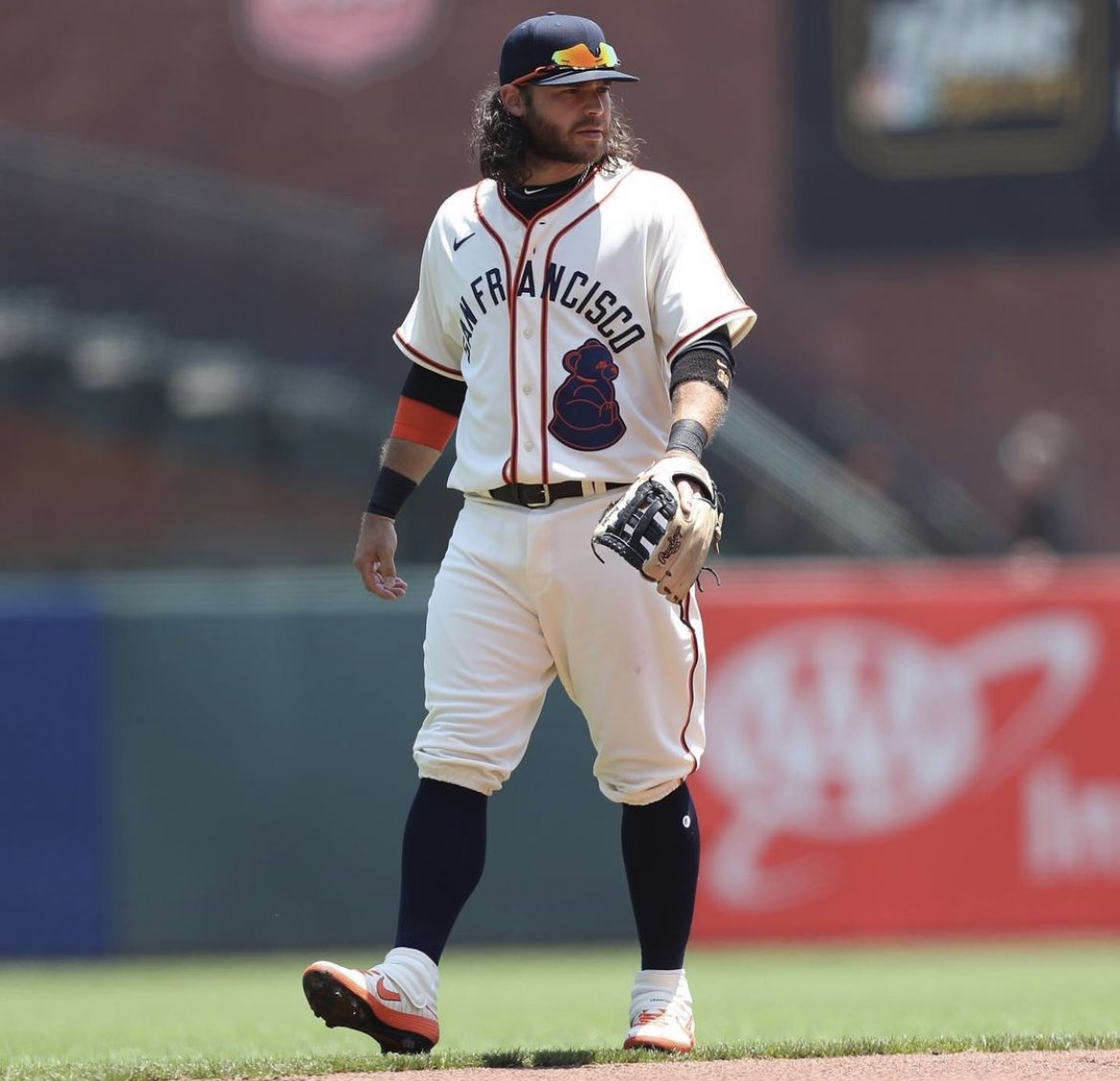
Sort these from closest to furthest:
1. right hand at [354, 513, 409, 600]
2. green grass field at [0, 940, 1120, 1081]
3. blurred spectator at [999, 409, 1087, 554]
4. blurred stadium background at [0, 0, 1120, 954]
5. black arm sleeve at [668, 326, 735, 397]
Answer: black arm sleeve at [668, 326, 735, 397], green grass field at [0, 940, 1120, 1081], right hand at [354, 513, 409, 600], blurred spectator at [999, 409, 1087, 554], blurred stadium background at [0, 0, 1120, 954]

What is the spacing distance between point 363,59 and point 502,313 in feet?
44.9

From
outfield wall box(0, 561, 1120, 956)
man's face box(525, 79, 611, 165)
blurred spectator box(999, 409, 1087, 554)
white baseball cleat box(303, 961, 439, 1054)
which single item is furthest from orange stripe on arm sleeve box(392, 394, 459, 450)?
blurred spectator box(999, 409, 1087, 554)

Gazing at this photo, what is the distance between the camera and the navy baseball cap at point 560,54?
14.0 feet

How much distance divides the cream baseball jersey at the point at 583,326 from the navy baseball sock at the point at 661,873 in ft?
2.44

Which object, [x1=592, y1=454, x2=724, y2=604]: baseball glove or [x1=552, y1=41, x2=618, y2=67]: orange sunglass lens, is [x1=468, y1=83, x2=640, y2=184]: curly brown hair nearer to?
[x1=552, y1=41, x2=618, y2=67]: orange sunglass lens

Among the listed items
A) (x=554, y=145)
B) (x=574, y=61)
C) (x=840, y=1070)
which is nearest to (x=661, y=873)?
(x=840, y=1070)

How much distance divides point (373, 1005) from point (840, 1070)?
2.97ft

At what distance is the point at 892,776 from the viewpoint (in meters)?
8.47

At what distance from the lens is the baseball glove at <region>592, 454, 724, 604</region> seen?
3.95m

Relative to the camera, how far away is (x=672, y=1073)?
3883 millimetres

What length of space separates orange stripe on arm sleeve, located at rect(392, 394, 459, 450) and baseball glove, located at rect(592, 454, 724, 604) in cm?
74

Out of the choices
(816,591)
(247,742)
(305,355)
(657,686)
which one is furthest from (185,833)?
(305,355)

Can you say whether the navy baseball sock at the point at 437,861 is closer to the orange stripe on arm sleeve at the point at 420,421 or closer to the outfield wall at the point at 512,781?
the orange stripe on arm sleeve at the point at 420,421

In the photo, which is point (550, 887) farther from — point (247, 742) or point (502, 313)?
point (502, 313)
